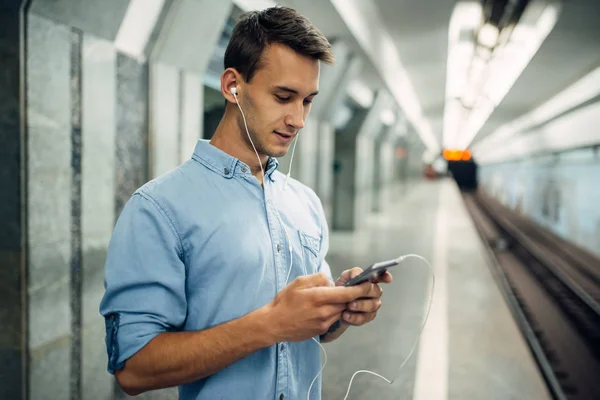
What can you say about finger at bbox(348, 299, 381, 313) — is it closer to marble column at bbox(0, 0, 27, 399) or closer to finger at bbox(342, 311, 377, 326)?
finger at bbox(342, 311, 377, 326)

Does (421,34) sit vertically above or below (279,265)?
above

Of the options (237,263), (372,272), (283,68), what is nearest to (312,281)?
(372,272)

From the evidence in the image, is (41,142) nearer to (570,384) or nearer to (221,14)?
(221,14)

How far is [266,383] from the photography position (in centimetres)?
128

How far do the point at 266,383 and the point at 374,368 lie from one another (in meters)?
2.85

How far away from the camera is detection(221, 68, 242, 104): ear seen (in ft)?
4.43

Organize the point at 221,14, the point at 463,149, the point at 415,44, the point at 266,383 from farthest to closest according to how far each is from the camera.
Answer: the point at 463,149, the point at 415,44, the point at 221,14, the point at 266,383

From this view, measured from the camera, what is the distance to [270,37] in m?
1.27

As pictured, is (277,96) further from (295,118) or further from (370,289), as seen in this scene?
(370,289)

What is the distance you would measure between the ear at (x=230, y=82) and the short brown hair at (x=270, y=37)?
0.02 m

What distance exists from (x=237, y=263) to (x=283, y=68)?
0.59 m

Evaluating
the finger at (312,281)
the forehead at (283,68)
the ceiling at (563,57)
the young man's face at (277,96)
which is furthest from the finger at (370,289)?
the ceiling at (563,57)

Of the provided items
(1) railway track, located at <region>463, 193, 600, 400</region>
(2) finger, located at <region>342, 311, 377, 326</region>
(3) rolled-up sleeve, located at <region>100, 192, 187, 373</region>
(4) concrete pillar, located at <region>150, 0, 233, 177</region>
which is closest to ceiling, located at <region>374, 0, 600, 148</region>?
(4) concrete pillar, located at <region>150, 0, 233, 177</region>

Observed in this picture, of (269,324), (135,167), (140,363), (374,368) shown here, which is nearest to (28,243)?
(135,167)
